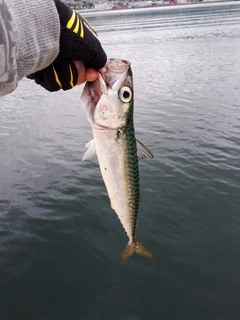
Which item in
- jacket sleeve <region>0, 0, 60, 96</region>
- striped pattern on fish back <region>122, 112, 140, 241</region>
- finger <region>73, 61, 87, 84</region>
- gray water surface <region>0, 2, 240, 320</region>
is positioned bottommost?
gray water surface <region>0, 2, 240, 320</region>

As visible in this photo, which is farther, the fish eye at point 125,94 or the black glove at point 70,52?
the fish eye at point 125,94

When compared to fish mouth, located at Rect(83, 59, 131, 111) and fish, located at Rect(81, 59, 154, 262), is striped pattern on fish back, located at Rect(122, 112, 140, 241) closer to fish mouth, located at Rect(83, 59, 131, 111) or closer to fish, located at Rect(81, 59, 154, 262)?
fish, located at Rect(81, 59, 154, 262)

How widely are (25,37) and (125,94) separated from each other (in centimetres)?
114

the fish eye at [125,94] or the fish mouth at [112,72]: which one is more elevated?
the fish mouth at [112,72]

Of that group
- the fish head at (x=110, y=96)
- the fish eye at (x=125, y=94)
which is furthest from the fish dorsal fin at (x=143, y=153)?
the fish eye at (x=125, y=94)

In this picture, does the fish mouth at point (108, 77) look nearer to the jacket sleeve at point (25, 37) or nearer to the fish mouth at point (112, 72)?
the fish mouth at point (112, 72)

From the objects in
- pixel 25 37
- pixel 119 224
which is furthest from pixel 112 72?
pixel 119 224

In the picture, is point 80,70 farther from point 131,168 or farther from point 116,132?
point 131,168

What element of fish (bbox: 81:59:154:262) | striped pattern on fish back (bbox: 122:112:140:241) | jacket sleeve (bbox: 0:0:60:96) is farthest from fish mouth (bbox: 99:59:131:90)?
jacket sleeve (bbox: 0:0:60:96)

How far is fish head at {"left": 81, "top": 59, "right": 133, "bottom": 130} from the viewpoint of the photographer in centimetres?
263

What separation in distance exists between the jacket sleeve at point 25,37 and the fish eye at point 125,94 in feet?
2.61

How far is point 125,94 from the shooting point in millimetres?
2730

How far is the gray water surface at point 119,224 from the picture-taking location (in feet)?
17.8

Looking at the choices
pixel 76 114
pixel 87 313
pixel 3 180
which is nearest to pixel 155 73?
pixel 76 114
